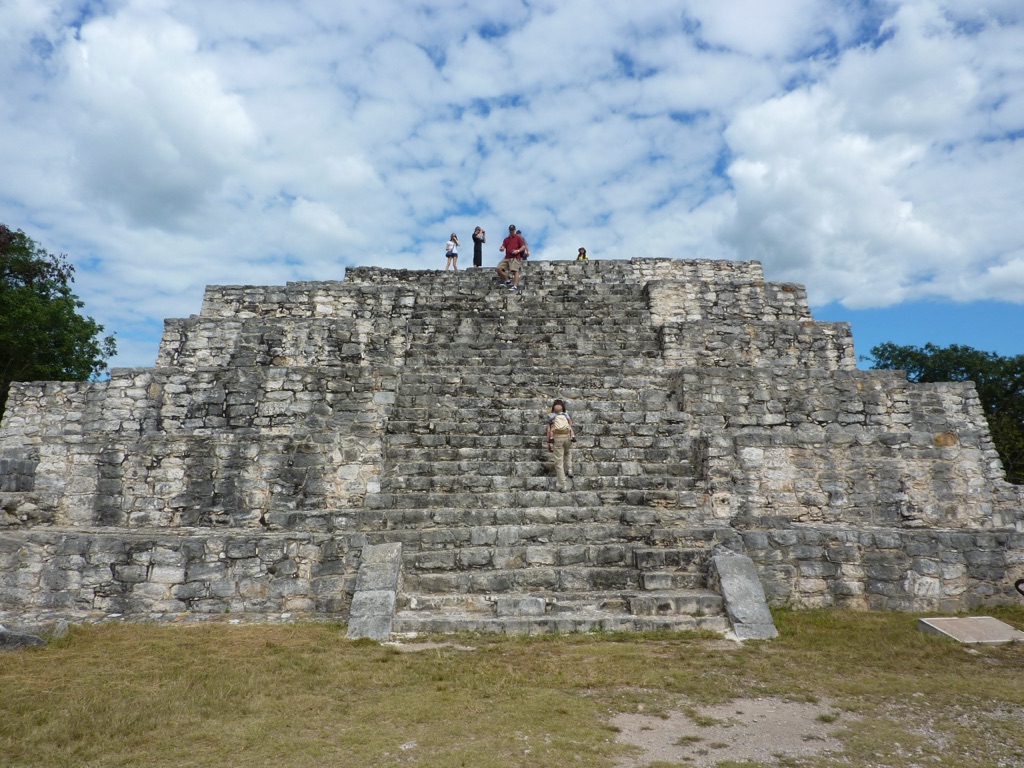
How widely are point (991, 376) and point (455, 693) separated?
3303cm

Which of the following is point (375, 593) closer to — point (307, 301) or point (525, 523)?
point (525, 523)

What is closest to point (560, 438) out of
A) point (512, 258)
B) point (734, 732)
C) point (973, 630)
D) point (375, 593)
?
point (375, 593)

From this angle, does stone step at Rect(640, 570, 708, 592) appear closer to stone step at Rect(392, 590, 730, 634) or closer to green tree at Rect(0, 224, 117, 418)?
stone step at Rect(392, 590, 730, 634)

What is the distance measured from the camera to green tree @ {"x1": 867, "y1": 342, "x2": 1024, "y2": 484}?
80.0 ft

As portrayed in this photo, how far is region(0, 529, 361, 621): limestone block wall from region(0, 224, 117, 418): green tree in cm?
1419

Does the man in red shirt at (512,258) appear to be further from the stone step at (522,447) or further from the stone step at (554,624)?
the stone step at (554,624)

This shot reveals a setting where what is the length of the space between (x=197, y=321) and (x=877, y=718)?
12.6 meters

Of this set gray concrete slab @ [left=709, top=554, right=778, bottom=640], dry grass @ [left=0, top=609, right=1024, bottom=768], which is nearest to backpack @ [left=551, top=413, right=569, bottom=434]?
gray concrete slab @ [left=709, top=554, right=778, bottom=640]

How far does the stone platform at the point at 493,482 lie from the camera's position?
7.07 meters

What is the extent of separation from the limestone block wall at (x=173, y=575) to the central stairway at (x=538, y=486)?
850 millimetres

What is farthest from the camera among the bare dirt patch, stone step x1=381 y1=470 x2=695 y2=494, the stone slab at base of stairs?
stone step x1=381 y1=470 x2=695 y2=494

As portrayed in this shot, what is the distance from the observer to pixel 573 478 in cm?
879

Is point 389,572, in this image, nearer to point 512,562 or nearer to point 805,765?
point 512,562

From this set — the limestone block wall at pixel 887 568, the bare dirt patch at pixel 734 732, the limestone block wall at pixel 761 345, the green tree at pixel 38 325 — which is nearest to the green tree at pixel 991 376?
the limestone block wall at pixel 761 345
